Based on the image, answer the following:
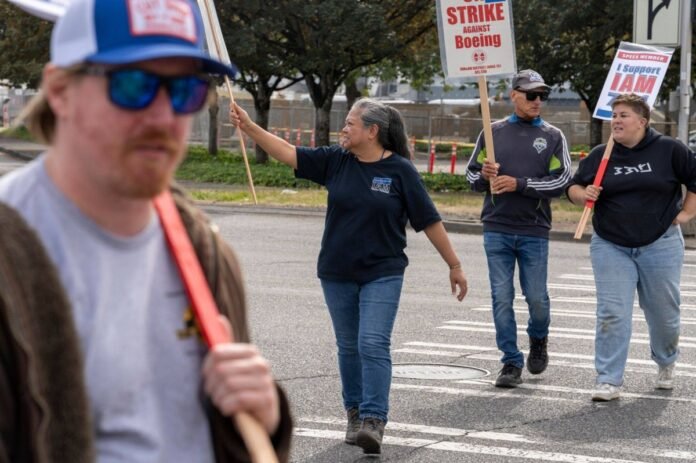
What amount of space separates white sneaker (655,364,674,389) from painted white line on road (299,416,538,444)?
5.74ft

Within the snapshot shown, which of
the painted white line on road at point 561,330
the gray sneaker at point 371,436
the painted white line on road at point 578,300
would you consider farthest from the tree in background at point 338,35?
the gray sneaker at point 371,436

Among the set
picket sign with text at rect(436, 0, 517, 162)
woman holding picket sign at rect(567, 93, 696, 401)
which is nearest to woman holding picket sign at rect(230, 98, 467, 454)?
woman holding picket sign at rect(567, 93, 696, 401)

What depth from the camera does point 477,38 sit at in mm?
10711

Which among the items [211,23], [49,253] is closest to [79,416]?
[49,253]

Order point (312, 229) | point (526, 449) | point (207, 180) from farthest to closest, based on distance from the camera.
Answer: point (207, 180)
point (312, 229)
point (526, 449)

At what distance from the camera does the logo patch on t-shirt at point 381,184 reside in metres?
7.56

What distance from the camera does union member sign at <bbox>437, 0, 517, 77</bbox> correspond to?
10.7 metres

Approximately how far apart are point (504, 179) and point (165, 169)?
7207mm

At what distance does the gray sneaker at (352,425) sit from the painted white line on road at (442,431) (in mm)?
317

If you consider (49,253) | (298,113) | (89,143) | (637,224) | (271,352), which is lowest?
(298,113)

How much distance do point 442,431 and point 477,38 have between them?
3.88 metres

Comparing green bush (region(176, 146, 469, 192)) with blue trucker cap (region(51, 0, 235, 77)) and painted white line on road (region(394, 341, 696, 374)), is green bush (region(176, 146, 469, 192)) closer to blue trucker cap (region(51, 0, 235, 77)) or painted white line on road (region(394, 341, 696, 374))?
painted white line on road (region(394, 341, 696, 374))

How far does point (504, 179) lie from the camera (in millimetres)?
9312

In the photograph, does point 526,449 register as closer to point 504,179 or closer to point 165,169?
point 504,179
